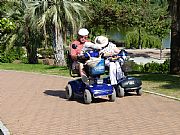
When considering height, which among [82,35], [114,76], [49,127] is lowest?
[49,127]

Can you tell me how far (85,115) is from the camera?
8.23 metres

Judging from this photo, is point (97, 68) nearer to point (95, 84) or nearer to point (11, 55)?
point (95, 84)

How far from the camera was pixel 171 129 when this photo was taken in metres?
6.87

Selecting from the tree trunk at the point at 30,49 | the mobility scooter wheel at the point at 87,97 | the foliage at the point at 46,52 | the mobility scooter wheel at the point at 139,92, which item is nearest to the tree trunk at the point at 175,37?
the mobility scooter wheel at the point at 139,92

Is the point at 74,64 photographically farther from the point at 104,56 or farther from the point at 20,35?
the point at 20,35

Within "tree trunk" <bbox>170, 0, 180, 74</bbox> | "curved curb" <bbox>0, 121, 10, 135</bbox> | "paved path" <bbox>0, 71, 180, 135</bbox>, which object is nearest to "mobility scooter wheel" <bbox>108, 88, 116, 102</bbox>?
"paved path" <bbox>0, 71, 180, 135</bbox>

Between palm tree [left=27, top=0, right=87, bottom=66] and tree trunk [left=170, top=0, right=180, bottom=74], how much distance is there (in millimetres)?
8389

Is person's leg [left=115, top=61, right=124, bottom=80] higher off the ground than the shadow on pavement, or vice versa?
person's leg [left=115, top=61, right=124, bottom=80]

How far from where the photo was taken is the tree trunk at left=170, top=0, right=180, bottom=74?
15.4 meters

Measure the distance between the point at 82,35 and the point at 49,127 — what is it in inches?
122

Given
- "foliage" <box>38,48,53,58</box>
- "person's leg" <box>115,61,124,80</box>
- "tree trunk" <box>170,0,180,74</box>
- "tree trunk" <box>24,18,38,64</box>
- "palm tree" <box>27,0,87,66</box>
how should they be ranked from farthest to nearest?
"foliage" <box>38,48,53,58</box>
"tree trunk" <box>24,18,38,64</box>
"palm tree" <box>27,0,87,66</box>
"tree trunk" <box>170,0,180,74</box>
"person's leg" <box>115,61,124,80</box>

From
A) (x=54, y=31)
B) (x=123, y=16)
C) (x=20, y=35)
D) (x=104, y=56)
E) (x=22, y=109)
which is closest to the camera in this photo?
(x=22, y=109)

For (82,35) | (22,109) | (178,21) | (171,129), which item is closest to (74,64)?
(82,35)

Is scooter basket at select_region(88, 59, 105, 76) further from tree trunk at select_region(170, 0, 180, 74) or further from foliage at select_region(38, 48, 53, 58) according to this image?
foliage at select_region(38, 48, 53, 58)
